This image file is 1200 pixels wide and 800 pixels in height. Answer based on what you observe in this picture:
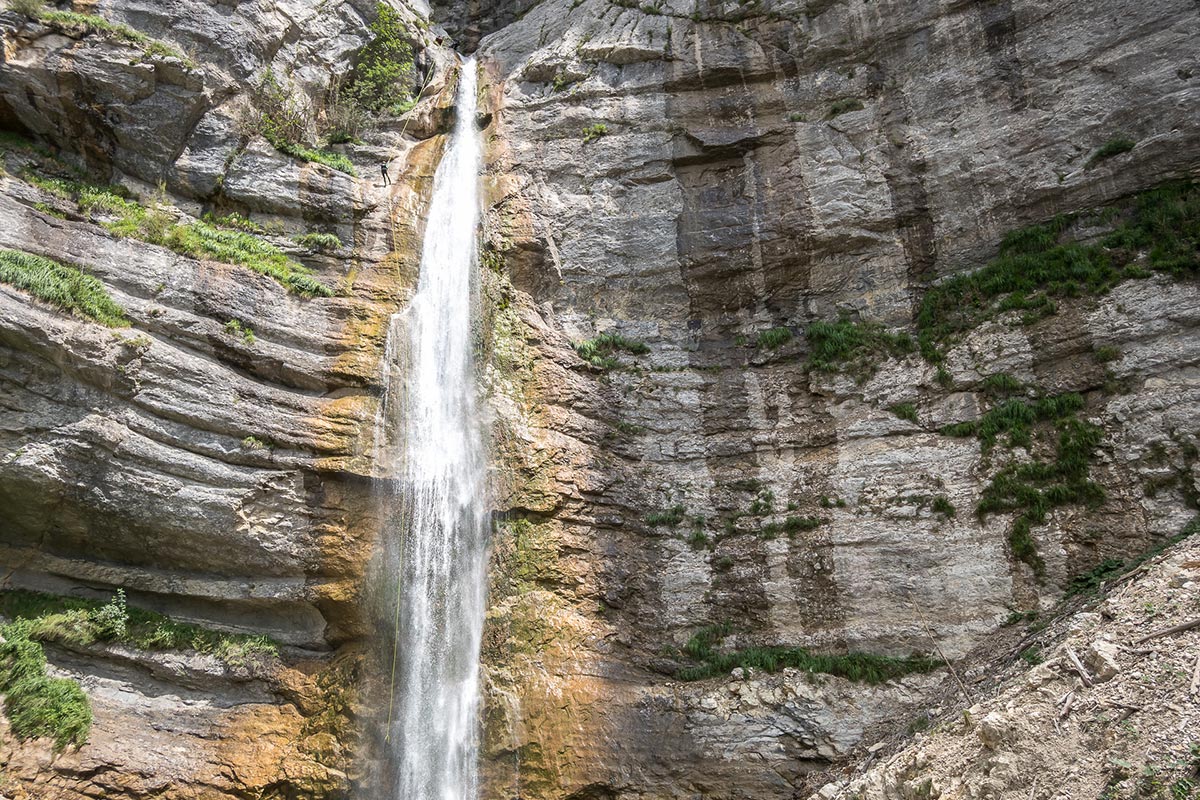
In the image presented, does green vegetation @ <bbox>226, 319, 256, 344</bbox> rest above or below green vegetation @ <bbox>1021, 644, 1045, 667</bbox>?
above

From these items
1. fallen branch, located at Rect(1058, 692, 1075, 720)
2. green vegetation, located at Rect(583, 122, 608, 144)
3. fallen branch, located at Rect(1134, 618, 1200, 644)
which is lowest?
fallen branch, located at Rect(1058, 692, 1075, 720)

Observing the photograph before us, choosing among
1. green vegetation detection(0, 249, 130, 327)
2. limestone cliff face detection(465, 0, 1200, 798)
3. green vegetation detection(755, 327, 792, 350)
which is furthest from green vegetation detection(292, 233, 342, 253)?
green vegetation detection(755, 327, 792, 350)

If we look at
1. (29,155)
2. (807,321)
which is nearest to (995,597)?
(807,321)

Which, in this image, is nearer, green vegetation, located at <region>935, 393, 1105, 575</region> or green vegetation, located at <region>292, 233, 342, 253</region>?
green vegetation, located at <region>935, 393, 1105, 575</region>

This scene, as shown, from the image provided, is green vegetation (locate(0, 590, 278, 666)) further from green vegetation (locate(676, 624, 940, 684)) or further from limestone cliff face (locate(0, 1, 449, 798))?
green vegetation (locate(676, 624, 940, 684))

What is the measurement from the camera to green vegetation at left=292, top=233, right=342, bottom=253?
14.4 meters

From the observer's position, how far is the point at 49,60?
13.4m

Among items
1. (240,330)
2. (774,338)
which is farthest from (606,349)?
(240,330)

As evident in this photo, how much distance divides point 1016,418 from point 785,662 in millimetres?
5281

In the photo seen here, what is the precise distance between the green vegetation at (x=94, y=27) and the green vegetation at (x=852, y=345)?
44.6 feet

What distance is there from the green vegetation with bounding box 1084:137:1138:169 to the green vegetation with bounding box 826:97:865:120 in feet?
14.5

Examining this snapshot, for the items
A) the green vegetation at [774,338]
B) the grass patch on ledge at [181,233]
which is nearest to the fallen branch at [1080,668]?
the green vegetation at [774,338]

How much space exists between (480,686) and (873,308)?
9.78 meters

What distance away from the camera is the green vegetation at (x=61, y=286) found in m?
10.9
